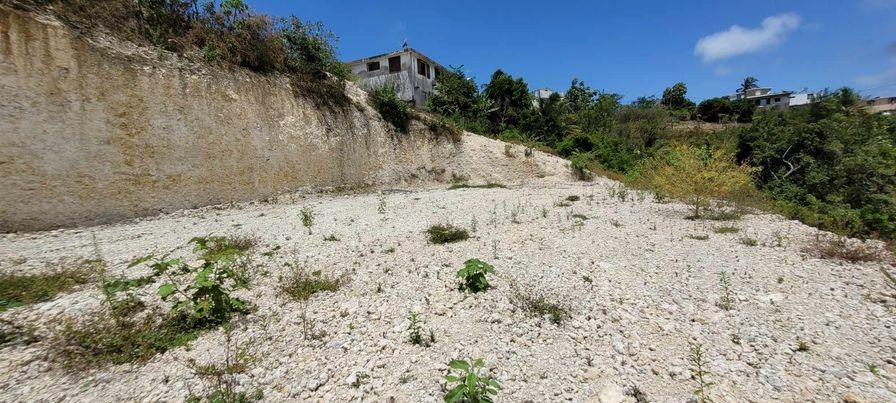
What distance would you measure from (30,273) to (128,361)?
3.71m

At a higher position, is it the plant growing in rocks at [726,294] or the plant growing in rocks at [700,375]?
the plant growing in rocks at [726,294]

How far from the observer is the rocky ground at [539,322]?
9.50ft

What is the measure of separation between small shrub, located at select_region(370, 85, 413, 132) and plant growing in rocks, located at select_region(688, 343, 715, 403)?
15584 mm

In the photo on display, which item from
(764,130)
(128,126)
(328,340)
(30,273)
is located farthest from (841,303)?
(764,130)

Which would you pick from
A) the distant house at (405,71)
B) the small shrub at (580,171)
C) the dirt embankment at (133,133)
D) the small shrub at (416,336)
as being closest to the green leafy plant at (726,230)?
the small shrub at (416,336)

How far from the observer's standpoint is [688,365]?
3.06 m

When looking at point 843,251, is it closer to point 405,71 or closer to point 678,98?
point 405,71

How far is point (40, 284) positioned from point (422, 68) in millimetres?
27075

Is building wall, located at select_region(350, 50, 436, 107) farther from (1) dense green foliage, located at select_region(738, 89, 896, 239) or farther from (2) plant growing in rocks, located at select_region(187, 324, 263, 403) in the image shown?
(2) plant growing in rocks, located at select_region(187, 324, 263, 403)

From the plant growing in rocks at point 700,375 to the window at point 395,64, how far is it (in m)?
27.6

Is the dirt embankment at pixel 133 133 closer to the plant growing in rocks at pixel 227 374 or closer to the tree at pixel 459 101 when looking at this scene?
the plant growing in rocks at pixel 227 374

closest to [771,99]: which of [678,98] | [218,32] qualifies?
[678,98]

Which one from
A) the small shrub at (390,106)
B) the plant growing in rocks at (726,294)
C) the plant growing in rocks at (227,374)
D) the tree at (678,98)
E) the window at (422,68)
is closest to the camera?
the plant growing in rocks at (227,374)

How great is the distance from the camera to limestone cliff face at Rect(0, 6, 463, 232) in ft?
25.2
